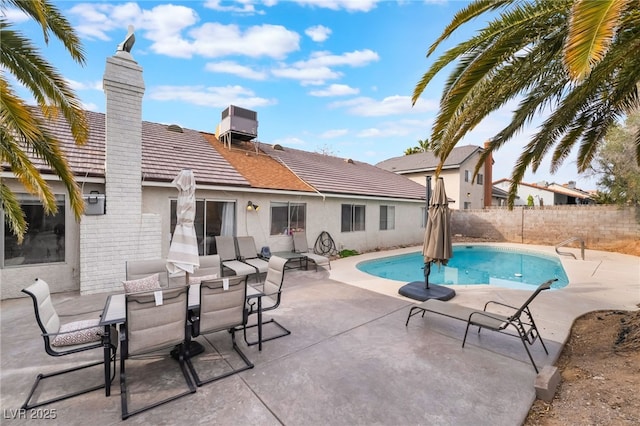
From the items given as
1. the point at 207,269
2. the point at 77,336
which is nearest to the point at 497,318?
the point at 207,269

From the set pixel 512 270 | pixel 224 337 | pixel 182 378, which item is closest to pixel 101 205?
pixel 224 337

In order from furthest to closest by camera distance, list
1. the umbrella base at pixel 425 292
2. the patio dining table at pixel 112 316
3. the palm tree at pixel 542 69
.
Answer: the umbrella base at pixel 425 292, the patio dining table at pixel 112 316, the palm tree at pixel 542 69

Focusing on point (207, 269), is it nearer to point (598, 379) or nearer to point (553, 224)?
point (598, 379)

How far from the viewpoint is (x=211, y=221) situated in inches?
367

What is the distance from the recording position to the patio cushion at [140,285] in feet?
14.3

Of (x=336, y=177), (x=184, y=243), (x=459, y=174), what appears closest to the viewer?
(x=184, y=243)

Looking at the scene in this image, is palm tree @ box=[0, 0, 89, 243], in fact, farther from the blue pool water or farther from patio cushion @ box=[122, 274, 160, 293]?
the blue pool water

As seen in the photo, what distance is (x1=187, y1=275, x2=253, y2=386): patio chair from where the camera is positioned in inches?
145

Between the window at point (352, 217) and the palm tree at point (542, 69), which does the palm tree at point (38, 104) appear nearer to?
the palm tree at point (542, 69)

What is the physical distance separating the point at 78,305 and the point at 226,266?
11.0 ft

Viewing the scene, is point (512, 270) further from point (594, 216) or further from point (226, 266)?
point (226, 266)

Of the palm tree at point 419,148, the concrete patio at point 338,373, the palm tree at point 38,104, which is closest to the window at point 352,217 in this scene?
the concrete patio at point 338,373

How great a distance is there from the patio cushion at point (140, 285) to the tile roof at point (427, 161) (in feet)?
76.1

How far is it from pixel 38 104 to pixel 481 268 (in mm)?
15805
